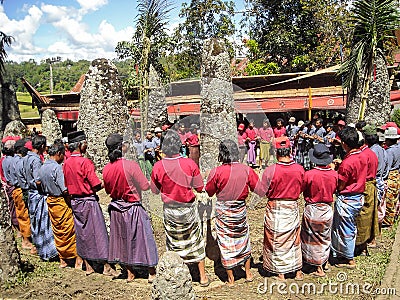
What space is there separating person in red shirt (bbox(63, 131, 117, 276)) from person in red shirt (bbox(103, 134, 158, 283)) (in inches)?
12.9

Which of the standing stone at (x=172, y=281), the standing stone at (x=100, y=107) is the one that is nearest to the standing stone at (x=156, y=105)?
the standing stone at (x=100, y=107)

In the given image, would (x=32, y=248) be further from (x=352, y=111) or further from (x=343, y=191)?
(x=352, y=111)

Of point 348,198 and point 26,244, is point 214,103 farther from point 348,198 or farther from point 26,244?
point 26,244

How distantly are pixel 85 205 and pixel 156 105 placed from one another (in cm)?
520

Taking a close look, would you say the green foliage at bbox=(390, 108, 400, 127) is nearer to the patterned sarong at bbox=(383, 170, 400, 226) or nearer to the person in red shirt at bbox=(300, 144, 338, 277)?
the patterned sarong at bbox=(383, 170, 400, 226)

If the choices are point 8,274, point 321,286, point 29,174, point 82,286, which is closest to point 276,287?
point 321,286

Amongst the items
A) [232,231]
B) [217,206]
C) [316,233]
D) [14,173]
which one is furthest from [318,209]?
[14,173]

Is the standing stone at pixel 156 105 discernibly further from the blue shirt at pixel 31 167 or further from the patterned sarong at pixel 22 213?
the blue shirt at pixel 31 167

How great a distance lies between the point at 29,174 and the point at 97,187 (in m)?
1.50

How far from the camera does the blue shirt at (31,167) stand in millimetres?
6148

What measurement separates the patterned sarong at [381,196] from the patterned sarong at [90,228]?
426 centimetres

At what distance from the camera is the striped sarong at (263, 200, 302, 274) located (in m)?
5.09

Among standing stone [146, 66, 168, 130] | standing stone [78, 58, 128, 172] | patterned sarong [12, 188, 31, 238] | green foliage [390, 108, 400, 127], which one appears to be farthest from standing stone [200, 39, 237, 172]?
green foliage [390, 108, 400, 127]

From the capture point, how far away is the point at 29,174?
6.27 metres
